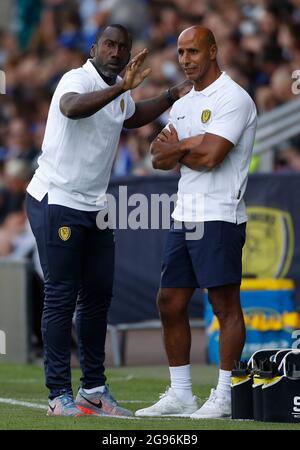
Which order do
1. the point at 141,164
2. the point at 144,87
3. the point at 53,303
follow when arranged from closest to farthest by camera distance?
1. the point at 53,303
2. the point at 141,164
3. the point at 144,87

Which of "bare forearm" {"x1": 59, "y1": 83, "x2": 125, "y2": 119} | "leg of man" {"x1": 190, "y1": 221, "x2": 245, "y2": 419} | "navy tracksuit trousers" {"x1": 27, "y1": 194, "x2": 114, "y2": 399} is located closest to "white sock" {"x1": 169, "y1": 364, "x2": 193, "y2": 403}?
"leg of man" {"x1": 190, "y1": 221, "x2": 245, "y2": 419}

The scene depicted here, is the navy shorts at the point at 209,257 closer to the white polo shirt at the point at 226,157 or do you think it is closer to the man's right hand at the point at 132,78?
the white polo shirt at the point at 226,157

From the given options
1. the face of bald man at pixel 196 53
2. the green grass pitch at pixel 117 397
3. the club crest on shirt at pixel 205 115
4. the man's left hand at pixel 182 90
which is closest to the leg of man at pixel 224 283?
the green grass pitch at pixel 117 397

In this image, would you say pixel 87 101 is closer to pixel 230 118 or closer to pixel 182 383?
pixel 230 118

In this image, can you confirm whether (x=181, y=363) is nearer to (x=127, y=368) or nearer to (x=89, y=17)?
(x=127, y=368)

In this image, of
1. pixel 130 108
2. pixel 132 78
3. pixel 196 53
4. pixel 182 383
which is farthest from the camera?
pixel 130 108

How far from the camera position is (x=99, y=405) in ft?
23.5

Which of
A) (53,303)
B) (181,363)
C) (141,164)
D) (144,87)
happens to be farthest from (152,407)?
(144,87)

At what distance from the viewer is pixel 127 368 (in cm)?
1123

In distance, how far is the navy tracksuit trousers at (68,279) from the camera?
689 centimetres

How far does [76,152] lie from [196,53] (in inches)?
34.7

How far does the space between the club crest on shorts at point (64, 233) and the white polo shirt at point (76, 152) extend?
131 millimetres

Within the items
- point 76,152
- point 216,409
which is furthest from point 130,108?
point 216,409
